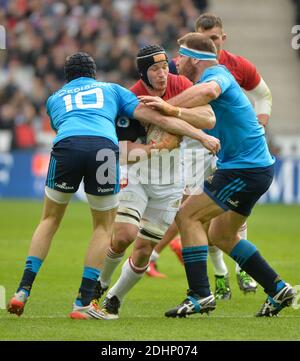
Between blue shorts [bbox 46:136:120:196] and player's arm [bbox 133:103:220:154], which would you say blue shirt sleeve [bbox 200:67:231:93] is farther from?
blue shorts [bbox 46:136:120:196]

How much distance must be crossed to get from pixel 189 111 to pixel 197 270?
1.33m

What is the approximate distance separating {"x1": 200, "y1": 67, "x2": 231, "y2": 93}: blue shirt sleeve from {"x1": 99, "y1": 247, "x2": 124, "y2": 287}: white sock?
1.79 meters

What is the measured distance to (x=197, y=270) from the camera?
8336mm

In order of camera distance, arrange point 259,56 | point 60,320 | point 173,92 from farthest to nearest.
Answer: point 259,56 → point 173,92 → point 60,320

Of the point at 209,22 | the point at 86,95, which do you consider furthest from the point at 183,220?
the point at 209,22

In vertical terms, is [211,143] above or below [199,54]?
below

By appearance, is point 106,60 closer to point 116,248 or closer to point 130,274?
point 116,248

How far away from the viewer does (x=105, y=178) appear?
819cm

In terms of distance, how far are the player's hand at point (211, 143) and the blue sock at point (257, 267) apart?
0.90 meters

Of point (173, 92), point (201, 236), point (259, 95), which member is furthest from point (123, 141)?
point (259, 95)

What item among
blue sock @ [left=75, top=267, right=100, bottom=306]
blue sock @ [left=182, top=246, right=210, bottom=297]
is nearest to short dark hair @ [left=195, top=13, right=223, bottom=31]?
blue sock @ [left=182, top=246, right=210, bottom=297]
